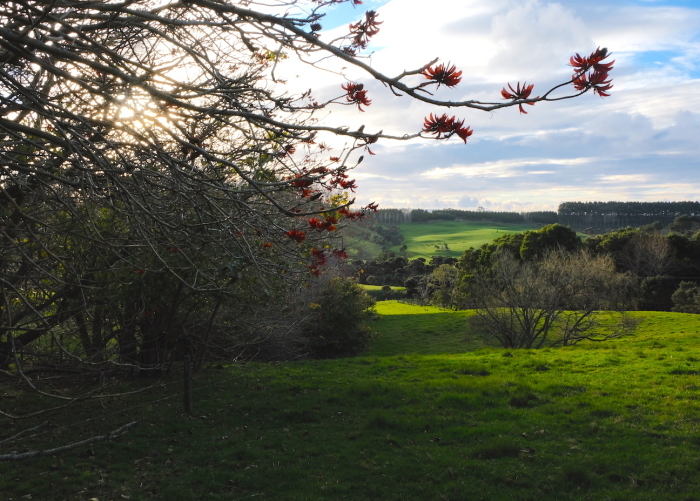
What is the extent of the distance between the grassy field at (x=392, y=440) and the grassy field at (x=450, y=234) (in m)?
66.8

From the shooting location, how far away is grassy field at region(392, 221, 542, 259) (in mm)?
83125

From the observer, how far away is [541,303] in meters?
21.4

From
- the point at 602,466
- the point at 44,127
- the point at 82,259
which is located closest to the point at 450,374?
the point at 602,466

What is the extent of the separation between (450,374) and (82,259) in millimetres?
8063

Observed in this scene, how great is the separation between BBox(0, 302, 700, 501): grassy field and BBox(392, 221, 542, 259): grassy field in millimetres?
66751

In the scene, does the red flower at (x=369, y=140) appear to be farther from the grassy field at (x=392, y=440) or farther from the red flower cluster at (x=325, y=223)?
the grassy field at (x=392, y=440)

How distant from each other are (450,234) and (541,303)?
82555mm

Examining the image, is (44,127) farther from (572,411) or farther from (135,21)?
(572,411)

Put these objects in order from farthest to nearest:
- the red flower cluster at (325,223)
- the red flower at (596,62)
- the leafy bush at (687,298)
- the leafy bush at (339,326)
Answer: the leafy bush at (687,298) → the leafy bush at (339,326) → the red flower cluster at (325,223) → the red flower at (596,62)

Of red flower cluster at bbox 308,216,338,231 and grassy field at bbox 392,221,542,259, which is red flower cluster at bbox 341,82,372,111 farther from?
grassy field at bbox 392,221,542,259

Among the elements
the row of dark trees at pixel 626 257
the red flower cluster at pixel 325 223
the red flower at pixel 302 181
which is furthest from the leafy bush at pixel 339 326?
the red flower at pixel 302 181

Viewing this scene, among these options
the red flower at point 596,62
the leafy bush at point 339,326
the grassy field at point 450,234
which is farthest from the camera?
the grassy field at point 450,234

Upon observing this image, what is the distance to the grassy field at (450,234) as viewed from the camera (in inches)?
3273

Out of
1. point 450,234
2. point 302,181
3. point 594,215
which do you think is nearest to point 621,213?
point 594,215
